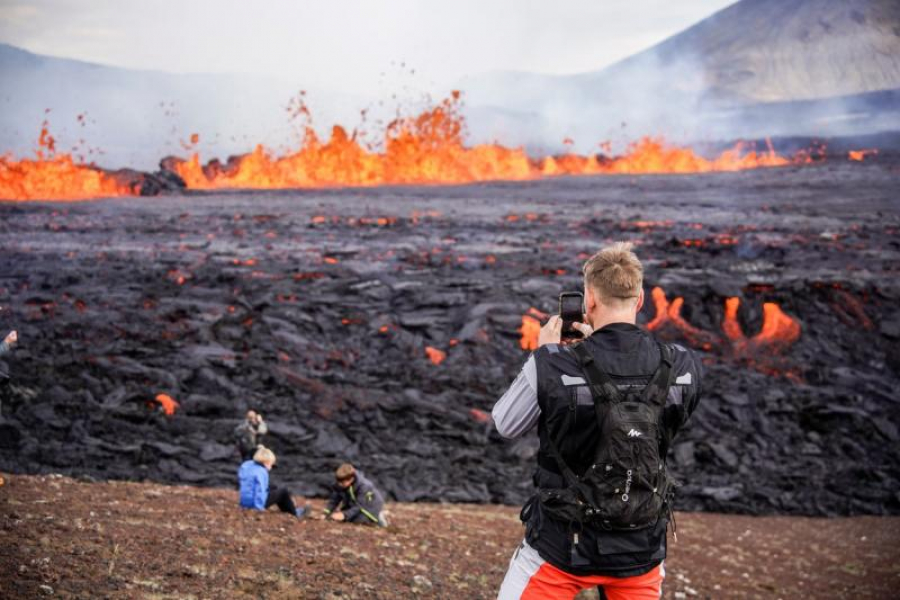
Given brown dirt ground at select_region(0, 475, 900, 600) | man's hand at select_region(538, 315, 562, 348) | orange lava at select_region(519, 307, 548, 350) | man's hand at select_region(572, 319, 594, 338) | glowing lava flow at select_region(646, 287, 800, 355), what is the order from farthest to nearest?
glowing lava flow at select_region(646, 287, 800, 355) → orange lava at select_region(519, 307, 548, 350) → brown dirt ground at select_region(0, 475, 900, 600) → man's hand at select_region(572, 319, 594, 338) → man's hand at select_region(538, 315, 562, 348)

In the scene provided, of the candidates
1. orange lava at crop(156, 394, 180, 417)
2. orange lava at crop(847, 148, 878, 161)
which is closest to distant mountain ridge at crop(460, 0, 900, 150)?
orange lava at crop(847, 148, 878, 161)

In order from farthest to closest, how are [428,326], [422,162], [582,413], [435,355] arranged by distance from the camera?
[422,162]
[428,326]
[435,355]
[582,413]

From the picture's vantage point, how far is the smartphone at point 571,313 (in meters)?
3.07

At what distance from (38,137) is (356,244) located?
7.65 metres

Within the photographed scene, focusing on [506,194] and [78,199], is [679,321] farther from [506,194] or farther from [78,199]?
[78,199]

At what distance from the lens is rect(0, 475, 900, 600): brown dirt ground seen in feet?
16.3

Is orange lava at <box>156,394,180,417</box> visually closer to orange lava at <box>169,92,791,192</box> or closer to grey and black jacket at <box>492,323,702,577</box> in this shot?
grey and black jacket at <box>492,323,702,577</box>

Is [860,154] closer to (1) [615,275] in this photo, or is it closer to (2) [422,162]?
(2) [422,162]

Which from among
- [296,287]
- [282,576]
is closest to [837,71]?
[296,287]

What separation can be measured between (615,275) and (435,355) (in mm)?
12674

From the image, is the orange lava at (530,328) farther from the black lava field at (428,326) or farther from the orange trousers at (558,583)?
the orange trousers at (558,583)

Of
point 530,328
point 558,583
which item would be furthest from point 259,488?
point 530,328

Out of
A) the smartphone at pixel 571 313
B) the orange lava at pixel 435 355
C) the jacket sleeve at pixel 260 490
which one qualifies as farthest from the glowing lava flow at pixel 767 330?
the smartphone at pixel 571 313

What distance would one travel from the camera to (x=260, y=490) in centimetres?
794
